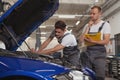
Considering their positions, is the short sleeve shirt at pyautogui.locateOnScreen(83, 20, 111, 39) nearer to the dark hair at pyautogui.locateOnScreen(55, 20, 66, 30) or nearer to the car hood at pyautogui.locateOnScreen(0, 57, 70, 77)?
the dark hair at pyautogui.locateOnScreen(55, 20, 66, 30)

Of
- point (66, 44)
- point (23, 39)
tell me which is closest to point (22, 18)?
point (23, 39)

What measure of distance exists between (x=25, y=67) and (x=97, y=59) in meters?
1.42

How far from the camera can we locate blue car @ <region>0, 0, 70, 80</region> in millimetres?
2564

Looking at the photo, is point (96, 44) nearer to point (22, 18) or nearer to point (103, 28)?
point (103, 28)

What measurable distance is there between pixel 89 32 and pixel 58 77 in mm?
1390

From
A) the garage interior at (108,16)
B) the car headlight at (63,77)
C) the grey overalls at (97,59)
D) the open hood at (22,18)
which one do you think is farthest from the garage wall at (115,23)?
the car headlight at (63,77)

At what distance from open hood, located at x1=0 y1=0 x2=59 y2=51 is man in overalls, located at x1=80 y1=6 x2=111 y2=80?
2.05 ft

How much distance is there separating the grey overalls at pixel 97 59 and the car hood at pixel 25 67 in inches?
42.8

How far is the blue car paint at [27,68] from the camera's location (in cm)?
254

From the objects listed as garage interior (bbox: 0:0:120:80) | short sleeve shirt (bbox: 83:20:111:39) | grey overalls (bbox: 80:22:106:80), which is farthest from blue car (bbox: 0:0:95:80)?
garage interior (bbox: 0:0:120:80)

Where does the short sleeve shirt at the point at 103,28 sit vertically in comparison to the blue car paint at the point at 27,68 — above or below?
above

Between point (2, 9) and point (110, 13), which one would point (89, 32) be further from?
point (110, 13)

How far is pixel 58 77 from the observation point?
263 cm

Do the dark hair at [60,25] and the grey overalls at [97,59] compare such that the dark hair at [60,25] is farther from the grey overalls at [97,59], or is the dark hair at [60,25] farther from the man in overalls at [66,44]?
the grey overalls at [97,59]
